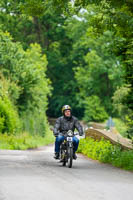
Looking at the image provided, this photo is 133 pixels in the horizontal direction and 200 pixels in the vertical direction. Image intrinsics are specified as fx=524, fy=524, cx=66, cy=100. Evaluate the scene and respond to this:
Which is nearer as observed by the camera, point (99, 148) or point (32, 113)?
point (99, 148)

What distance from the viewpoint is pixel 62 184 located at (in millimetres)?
10227

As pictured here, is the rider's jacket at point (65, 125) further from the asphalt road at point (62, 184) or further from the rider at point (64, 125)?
the asphalt road at point (62, 184)

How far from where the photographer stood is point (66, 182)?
1055 cm

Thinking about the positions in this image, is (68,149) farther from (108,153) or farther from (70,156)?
(108,153)

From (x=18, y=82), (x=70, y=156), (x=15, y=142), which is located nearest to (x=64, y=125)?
(x=70, y=156)

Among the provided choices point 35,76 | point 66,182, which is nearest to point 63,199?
point 66,182

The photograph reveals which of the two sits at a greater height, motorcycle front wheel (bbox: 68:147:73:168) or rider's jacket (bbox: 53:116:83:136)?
rider's jacket (bbox: 53:116:83:136)

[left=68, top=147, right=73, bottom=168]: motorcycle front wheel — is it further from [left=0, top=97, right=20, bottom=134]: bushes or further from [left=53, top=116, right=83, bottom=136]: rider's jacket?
[left=0, top=97, right=20, bottom=134]: bushes

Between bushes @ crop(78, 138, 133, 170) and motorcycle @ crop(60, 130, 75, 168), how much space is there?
5.27 feet

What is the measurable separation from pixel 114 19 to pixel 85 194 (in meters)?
8.19

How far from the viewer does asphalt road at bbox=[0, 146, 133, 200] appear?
8.83m

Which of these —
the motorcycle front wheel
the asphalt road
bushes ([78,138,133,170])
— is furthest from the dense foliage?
the asphalt road

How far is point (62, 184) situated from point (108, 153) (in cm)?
672

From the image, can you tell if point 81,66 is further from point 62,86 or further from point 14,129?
point 14,129
